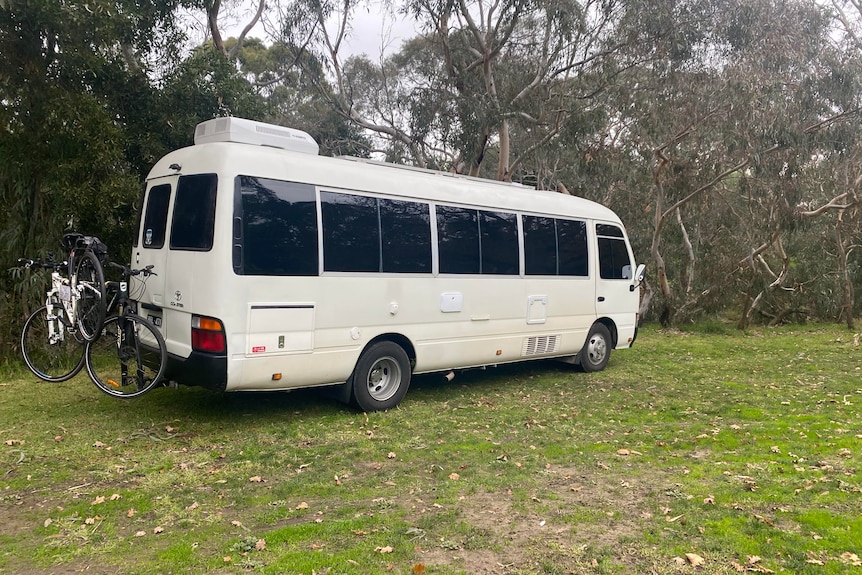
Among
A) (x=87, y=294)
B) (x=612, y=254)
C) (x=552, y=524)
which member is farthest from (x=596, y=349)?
(x=87, y=294)

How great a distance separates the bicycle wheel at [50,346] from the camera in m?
7.01

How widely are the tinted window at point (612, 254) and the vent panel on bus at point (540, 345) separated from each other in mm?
1478

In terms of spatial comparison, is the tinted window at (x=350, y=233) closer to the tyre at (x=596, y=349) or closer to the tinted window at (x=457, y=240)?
the tinted window at (x=457, y=240)

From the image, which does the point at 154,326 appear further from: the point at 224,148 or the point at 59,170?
the point at 59,170

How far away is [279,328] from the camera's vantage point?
251 inches

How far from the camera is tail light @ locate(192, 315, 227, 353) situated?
598 cm

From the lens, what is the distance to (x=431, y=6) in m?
15.2

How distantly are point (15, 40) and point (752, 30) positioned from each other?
48.3 ft

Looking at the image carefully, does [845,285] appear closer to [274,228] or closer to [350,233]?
[350,233]

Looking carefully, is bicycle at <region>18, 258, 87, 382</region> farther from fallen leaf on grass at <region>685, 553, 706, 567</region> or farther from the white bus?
fallen leaf on grass at <region>685, 553, 706, 567</region>

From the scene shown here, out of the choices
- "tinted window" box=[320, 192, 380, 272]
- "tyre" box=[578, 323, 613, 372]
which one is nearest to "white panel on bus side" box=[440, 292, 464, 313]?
"tinted window" box=[320, 192, 380, 272]

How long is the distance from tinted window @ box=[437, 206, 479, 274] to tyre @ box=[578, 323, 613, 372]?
2.91 metres

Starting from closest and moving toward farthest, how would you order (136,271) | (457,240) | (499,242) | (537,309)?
(136,271), (457,240), (499,242), (537,309)

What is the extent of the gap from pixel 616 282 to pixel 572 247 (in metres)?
1.29
